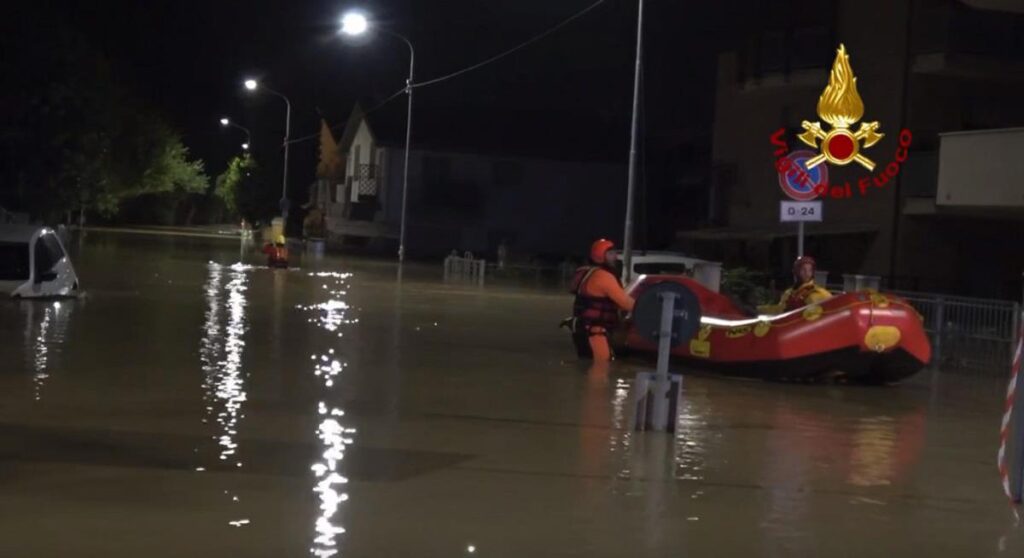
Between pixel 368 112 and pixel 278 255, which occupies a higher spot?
pixel 368 112

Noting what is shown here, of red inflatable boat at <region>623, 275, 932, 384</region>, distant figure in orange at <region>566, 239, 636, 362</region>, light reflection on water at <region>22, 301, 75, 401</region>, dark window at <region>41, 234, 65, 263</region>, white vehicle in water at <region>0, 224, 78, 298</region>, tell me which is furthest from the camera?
dark window at <region>41, 234, 65, 263</region>

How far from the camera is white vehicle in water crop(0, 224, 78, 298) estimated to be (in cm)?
2441

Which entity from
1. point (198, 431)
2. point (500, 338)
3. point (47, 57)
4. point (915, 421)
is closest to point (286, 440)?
point (198, 431)

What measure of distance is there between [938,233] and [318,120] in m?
69.4

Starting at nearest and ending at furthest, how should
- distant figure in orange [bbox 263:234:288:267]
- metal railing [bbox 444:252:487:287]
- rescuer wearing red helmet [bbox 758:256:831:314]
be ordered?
rescuer wearing red helmet [bbox 758:256:831:314]
metal railing [bbox 444:252:487:287]
distant figure in orange [bbox 263:234:288:267]

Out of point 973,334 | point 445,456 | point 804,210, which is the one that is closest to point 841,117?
point 973,334

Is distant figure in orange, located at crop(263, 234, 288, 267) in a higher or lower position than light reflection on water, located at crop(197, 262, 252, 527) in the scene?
higher

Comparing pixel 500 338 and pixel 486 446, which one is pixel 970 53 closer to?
pixel 500 338

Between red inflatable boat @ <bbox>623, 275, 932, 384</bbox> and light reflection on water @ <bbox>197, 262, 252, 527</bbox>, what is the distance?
482cm

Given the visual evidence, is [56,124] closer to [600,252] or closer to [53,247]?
[53,247]

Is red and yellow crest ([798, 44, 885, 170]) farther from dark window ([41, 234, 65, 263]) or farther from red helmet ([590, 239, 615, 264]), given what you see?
dark window ([41, 234, 65, 263])

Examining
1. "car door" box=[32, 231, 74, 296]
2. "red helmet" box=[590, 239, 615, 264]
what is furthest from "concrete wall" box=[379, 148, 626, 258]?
"red helmet" box=[590, 239, 615, 264]

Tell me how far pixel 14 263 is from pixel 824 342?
1482cm

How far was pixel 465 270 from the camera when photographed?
153 feet
